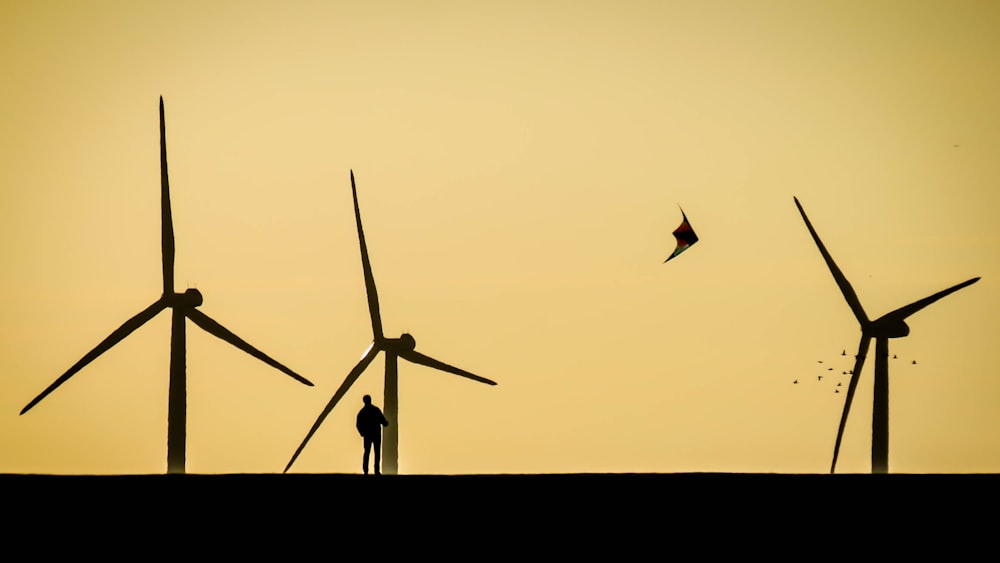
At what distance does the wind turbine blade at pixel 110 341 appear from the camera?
55.8 metres

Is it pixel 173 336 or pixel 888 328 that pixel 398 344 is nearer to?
pixel 173 336

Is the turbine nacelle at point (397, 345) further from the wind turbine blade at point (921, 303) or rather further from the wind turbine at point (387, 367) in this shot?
the wind turbine blade at point (921, 303)

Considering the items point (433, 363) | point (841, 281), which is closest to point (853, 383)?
point (841, 281)

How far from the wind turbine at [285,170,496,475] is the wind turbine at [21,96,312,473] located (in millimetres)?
3749

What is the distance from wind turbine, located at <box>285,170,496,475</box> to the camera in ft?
207

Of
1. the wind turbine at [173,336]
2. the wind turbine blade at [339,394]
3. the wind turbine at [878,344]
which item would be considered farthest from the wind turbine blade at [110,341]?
the wind turbine at [878,344]

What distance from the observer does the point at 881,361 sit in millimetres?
67250
